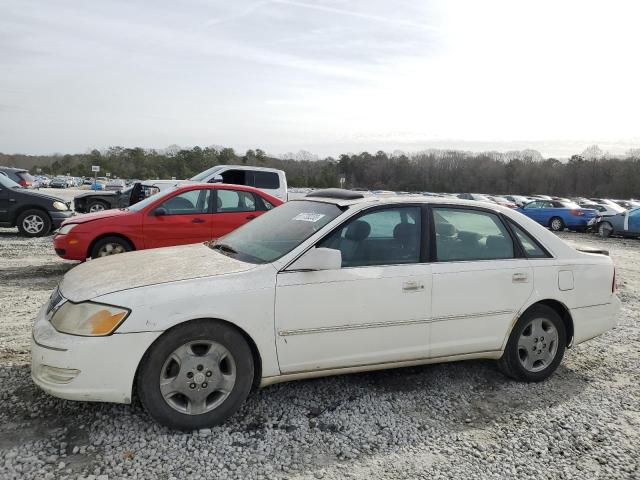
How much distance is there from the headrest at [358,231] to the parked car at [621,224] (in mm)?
18874

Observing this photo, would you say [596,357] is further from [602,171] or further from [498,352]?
[602,171]

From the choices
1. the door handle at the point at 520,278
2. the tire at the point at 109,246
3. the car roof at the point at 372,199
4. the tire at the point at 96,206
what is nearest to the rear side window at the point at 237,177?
the tire at the point at 96,206

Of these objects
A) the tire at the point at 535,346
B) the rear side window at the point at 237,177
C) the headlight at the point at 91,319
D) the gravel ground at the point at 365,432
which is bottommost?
the gravel ground at the point at 365,432

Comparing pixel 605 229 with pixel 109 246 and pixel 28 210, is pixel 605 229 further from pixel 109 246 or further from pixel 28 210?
pixel 28 210

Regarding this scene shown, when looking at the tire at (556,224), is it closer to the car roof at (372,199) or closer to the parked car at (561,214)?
the parked car at (561,214)

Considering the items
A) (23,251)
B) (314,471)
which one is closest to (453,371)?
(314,471)

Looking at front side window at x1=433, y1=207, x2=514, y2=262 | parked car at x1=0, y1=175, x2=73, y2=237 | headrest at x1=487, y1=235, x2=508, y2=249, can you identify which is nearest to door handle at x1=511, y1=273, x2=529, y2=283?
front side window at x1=433, y1=207, x2=514, y2=262

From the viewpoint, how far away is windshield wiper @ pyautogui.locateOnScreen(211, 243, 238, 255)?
3.98 m

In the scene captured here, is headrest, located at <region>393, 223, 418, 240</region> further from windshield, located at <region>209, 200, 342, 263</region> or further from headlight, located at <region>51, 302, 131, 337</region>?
headlight, located at <region>51, 302, 131, 337</region>

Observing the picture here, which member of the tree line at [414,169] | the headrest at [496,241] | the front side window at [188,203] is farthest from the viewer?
the tree line at [414,169]

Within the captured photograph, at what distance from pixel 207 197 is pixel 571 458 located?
6891mm

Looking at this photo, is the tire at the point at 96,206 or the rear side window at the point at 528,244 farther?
the tire at the point at 96,206

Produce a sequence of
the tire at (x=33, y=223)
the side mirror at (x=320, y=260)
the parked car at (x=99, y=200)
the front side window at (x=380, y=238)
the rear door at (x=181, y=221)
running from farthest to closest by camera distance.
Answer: the parked car at (x=99, y=200), the tire at (x=33, y=223), the rear door at (x=181, y=221), the front side window at (x=380, y=238), the side mirror at (x=320, y=260)

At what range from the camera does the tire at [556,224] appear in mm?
23223
